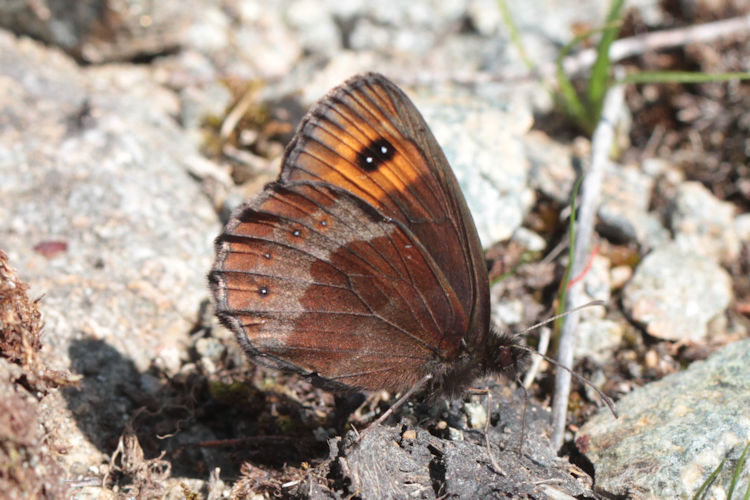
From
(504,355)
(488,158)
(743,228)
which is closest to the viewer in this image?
(504,355)

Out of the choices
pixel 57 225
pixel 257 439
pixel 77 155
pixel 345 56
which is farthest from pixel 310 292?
pixel 345 56

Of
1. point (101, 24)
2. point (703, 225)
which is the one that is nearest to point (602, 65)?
point (703, 225)

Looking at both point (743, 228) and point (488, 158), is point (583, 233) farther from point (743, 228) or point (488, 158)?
point (743, 228)

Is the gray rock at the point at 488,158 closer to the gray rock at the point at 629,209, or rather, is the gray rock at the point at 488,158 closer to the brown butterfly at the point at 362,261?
the gray rock at the point at 629,209

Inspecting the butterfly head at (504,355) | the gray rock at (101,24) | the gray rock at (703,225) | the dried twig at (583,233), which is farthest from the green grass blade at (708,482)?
the gray rock at (101,24)

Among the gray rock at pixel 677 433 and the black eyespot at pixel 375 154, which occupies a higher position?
the black eyespot at pixel 375 154

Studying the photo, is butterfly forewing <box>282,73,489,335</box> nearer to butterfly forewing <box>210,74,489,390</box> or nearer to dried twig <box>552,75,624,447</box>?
butterfly forewing <box>210,74,489,390</box>

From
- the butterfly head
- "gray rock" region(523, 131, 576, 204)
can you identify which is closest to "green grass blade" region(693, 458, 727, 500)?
the butterfly head
